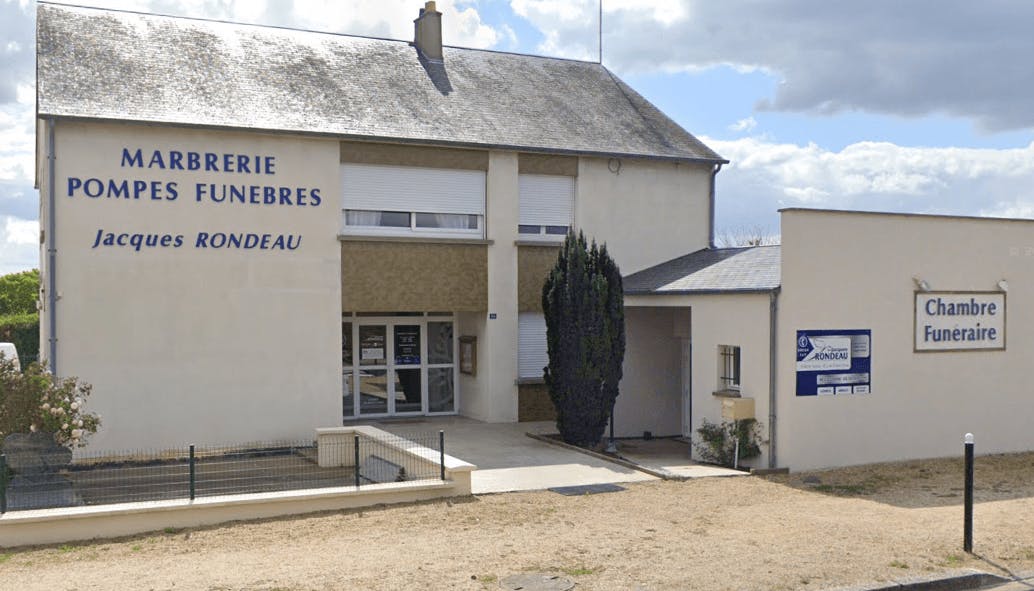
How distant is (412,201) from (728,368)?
661 centimetres

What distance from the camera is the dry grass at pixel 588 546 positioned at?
8500mm

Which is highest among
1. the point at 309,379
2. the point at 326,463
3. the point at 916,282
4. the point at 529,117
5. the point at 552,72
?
the point at 552,72

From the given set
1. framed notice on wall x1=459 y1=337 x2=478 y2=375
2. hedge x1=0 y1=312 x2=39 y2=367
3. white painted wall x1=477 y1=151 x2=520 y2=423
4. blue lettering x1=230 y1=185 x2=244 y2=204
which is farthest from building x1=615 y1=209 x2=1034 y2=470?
hedge x1=0 y1=312 x2=39 y2=367

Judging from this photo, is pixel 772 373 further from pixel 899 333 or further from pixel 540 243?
pixel 540 243

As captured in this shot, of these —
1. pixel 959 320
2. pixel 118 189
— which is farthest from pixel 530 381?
pixel 118 189

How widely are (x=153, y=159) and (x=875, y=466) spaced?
12.3 m

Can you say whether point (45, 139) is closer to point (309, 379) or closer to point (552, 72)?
point (309, 379)

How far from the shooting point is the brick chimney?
67.3 ft

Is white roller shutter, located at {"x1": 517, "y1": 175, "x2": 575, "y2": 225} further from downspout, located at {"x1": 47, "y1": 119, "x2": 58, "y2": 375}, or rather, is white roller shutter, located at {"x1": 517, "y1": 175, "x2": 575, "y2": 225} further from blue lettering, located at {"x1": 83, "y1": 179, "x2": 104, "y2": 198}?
downspout, located at {"x1": 47, "y1": 119, "x2": 58, "y2": 375}

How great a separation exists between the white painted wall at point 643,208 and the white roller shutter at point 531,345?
6.62ft

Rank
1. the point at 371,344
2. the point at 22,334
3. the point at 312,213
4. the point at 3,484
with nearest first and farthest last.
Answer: the point at 3,484, the point at 312,213, the point at 371,344, the point at 22,334

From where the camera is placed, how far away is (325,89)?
18.1 metres

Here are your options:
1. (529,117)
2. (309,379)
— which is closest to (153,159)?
(309,379)

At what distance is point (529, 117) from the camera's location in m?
19.7
